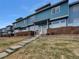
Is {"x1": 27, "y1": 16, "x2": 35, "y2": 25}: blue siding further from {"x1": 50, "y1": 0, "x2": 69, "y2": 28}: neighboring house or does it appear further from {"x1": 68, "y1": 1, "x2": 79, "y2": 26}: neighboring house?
{"x1": 68, "y1": 1, "x2": 79, "y2": 26}: neighboring house

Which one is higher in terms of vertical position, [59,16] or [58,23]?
[59,16]

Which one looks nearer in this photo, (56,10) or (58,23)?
(58,23)

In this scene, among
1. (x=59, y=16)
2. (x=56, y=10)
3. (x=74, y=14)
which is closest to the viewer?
(x=74, y=14)

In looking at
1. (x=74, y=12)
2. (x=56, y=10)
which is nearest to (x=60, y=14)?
(x=56, y=10)

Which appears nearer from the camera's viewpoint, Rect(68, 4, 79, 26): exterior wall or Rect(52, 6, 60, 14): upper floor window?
Rect(68, 4, 79, 26): exterior wall

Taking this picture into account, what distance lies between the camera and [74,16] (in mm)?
27828

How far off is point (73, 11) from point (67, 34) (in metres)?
7.84

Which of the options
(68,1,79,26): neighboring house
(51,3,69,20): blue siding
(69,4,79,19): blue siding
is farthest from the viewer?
(51,3,69,20): blue siding

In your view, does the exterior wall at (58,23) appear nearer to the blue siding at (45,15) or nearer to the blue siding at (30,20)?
the blue siding at (45,15)

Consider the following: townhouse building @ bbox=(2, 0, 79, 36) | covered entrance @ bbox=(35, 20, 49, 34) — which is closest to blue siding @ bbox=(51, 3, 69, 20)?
townhouse building @ bbox=(2, 0, 79, 36)

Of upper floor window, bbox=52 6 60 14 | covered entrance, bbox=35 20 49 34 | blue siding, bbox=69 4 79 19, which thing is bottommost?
→ covered entrance, bbox=35 20 49 34

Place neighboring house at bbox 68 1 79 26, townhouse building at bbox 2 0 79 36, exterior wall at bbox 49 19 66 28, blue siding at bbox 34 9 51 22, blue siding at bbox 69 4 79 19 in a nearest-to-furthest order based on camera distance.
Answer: neighboring house at bbox 68 1 79 26, blue siding at bbox 69 4 79 19, townhouse building at bbox 2 0 79 36, exterior wall at bbox 49 19 66 28, blue siding at bbox 34 9 51 22

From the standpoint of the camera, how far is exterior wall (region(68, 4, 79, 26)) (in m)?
27.2

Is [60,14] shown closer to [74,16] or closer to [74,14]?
[74,14]
